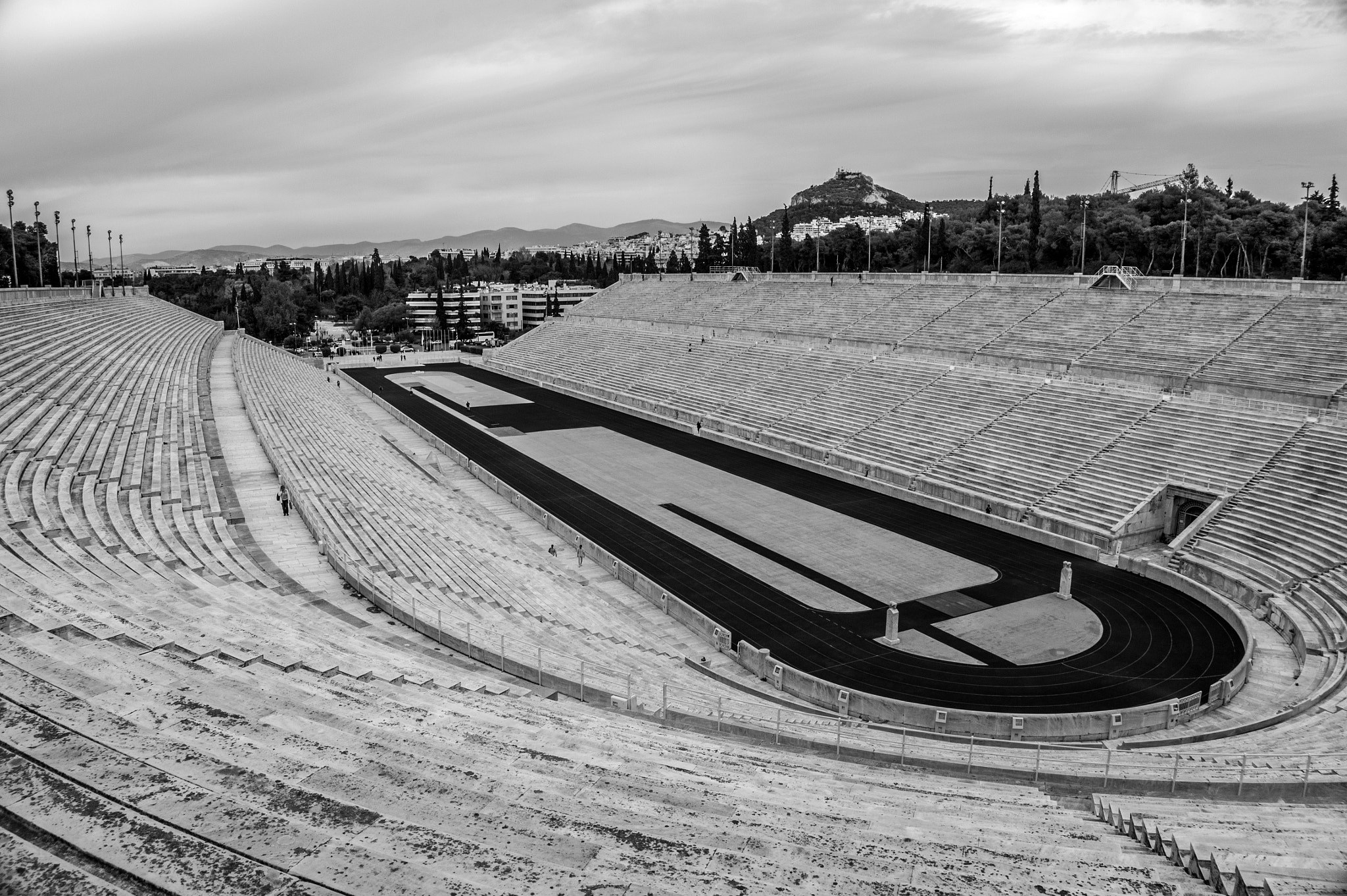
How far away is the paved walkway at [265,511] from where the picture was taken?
1889cm

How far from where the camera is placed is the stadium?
757 centimetres

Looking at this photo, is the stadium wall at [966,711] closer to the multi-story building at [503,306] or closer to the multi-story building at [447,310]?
the multi-story building at [447,310]

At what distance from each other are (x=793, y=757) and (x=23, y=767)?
8.30 meters

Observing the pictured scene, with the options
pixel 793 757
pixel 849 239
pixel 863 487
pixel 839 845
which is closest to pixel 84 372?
pixel 863 487

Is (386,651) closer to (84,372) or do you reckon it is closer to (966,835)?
(966,835)

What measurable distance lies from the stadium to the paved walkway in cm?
21

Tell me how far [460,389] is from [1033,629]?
44614mm

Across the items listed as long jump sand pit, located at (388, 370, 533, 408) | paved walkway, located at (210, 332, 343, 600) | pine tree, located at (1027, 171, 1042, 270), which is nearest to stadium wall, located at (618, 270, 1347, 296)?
pine tree, located at (1027, 171, 1042, 270)

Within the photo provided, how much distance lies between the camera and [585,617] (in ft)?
60.6

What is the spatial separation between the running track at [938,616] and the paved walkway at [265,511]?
7358mm

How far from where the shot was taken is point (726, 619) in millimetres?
18562

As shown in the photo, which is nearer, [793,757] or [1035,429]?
[793,757]

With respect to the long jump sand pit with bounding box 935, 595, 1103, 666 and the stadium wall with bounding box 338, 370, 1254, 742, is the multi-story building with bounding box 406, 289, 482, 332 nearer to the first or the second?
the stadium wall with bounding box 338, 370, 1254, 742

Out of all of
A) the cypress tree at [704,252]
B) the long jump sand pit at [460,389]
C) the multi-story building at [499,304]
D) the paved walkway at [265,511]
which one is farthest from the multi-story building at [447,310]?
the paved walkway at [265,511]
